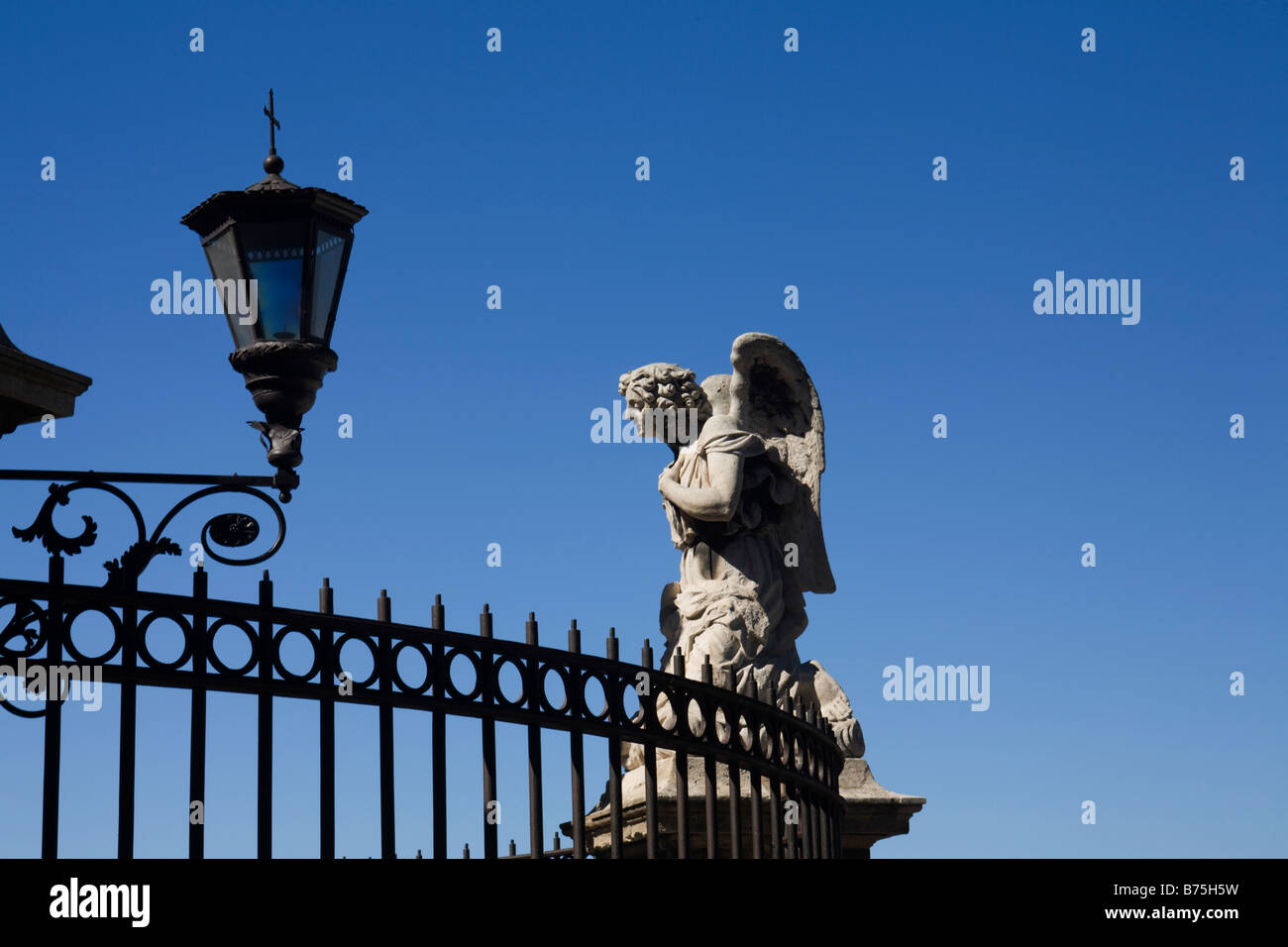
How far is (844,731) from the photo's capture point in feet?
35.9

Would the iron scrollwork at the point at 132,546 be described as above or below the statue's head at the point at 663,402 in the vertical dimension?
below

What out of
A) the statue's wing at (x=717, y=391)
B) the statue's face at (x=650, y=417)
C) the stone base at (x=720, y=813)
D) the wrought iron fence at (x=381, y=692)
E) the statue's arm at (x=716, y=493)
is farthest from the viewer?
the statue's wing at (x=717, y=391)

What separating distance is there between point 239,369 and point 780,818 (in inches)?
112

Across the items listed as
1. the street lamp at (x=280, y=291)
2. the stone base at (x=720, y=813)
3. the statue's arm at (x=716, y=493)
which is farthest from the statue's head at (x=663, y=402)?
the street lamp at (x=280, y=291)

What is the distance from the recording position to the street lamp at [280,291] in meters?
5.33

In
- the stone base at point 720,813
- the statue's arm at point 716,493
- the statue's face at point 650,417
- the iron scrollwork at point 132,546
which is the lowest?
the stone base at point 720,813

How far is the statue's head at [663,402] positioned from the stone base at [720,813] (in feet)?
6.80

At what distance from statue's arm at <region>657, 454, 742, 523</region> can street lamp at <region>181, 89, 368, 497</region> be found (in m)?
5.75

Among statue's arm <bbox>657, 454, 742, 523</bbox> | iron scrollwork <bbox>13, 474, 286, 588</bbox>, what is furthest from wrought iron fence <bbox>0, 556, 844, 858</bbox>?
statue's arm <bbox>657, 454, 742, 523</bbox>

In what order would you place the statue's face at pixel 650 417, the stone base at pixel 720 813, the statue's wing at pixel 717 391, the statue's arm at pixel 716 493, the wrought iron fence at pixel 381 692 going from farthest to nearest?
the statue's wing at pixel 717 391
the statue's face at pixel 650 417
the statue's arm at pixel 716 493
the stone base at pixel 720 813
the wrought iron fence at pixel 381 692

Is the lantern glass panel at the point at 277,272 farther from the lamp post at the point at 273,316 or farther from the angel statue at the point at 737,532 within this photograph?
the angel statue at the point at 737,532

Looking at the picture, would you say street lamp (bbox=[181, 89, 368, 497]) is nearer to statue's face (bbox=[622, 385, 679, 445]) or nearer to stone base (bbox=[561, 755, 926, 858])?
stone base (bbox=[561, 755, 926, 858])
